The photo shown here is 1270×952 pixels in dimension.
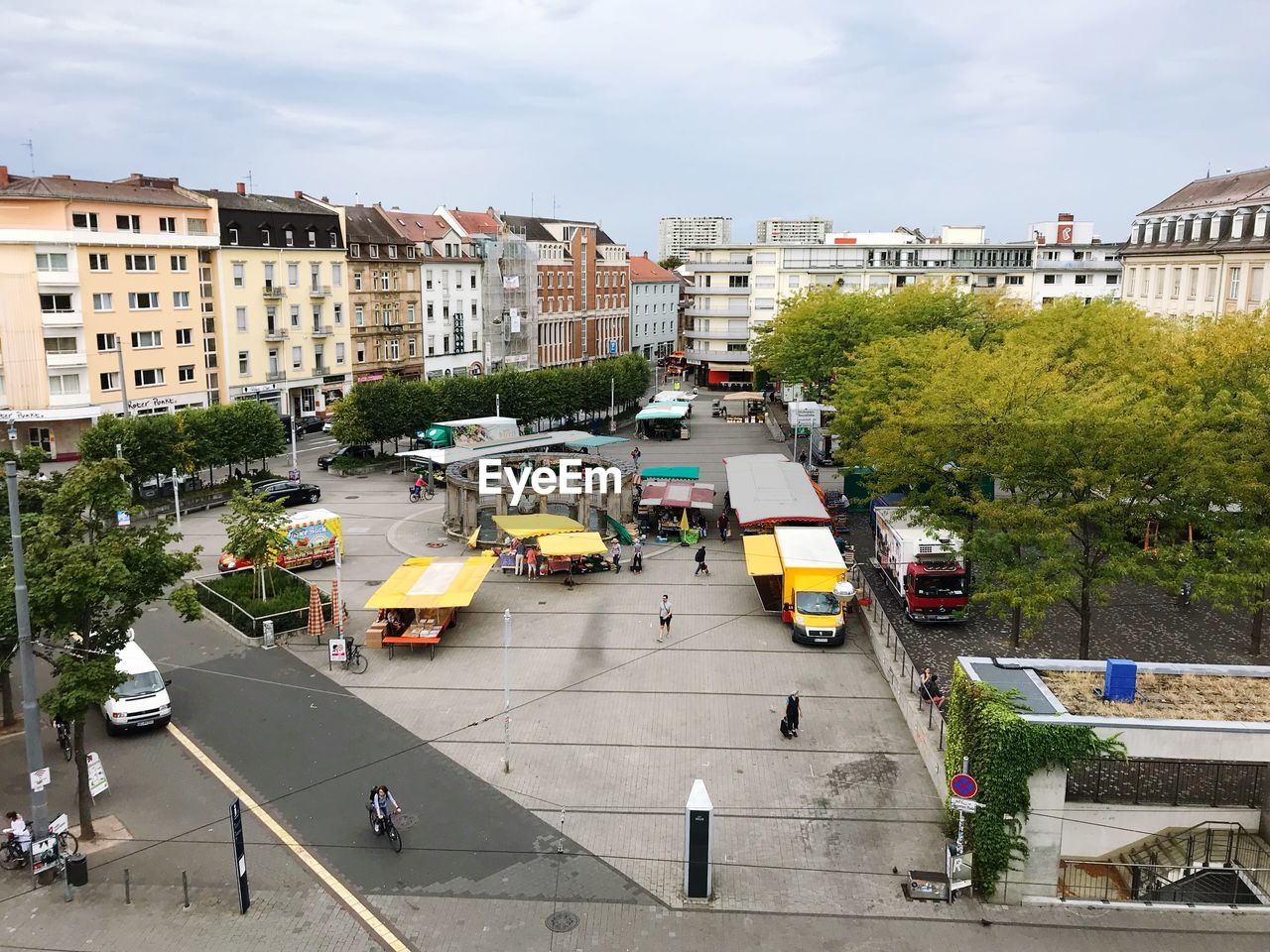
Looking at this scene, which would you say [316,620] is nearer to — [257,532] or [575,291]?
[257,532]

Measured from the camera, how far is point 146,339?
203 ft

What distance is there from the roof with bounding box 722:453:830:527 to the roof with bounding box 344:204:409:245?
4274 cm

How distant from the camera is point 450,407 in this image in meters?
63.2

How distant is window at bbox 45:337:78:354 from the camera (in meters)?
56.4

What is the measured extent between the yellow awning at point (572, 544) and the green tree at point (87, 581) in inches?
634

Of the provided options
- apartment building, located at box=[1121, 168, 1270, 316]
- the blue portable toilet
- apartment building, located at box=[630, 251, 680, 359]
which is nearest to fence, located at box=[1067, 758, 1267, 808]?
the blue portable toilet

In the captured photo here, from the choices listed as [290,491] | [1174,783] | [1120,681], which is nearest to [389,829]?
[1120,681]

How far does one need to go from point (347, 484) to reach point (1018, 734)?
44163 mm

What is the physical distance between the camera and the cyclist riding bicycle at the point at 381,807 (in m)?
18.9

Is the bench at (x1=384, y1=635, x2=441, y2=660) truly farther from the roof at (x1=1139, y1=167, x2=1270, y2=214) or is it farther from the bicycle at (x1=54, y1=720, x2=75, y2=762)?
the roof at (x1=1139, y1=167, x2=1270, y2=214)

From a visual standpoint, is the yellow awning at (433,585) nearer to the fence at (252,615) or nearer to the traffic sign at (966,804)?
the fence at (252,615)

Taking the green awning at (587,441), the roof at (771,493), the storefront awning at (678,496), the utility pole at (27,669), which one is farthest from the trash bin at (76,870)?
the green awning at (587,441)

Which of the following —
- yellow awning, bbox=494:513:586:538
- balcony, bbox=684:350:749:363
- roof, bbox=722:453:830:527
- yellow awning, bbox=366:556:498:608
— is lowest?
yellow awning, bbox=366:556:498:608

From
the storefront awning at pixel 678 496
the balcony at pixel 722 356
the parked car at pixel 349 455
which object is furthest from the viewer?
the balcony at pixel 722 356
